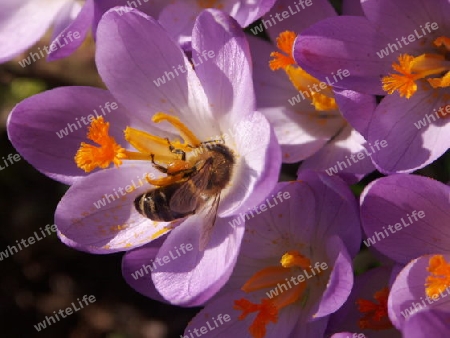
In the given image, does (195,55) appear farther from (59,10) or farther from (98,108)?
(59,10)

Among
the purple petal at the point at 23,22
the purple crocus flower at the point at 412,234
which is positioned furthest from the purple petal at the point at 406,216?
the purple petal at the point at 23,22

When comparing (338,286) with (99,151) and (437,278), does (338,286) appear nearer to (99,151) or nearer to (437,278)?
(437,278)

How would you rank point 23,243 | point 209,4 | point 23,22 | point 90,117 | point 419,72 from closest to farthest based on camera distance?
point 419,72, point 90,117, point 209,4, point 23,22, point 23,243

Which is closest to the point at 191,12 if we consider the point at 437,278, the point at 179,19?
the point at 179,19

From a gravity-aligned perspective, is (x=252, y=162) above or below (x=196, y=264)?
above

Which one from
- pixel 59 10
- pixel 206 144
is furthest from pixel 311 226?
pixel 59 10

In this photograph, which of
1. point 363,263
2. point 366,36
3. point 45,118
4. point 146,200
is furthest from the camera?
point 363,263

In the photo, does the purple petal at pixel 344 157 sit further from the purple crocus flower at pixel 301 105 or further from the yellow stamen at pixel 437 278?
the yellow stamen at pixel 437 278

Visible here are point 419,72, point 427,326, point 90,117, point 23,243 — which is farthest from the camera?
point 23,243
